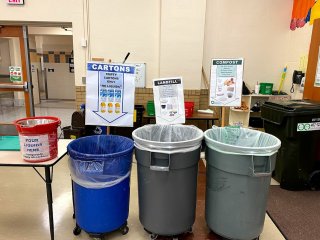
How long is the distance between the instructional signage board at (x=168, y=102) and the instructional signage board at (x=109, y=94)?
1.15ft

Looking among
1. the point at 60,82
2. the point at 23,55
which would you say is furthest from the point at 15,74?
the point at 60,82

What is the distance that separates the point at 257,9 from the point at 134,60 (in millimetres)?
2411

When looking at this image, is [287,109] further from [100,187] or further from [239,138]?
[100,187]

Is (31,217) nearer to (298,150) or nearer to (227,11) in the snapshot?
(298,150)

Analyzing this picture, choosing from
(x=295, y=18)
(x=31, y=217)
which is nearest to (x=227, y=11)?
(x=295, y=18)

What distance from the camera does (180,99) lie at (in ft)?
7.82

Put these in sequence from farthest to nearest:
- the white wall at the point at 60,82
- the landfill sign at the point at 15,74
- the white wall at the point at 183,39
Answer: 1. the white wall at the point at 60,82
2. the landfill sign at the point at 15,74
3. the white wall at the point at 183,39

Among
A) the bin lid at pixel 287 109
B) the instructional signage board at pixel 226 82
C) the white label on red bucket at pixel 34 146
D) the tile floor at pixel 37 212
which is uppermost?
the instructional signage board at pixel 226 82

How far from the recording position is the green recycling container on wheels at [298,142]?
2645mm

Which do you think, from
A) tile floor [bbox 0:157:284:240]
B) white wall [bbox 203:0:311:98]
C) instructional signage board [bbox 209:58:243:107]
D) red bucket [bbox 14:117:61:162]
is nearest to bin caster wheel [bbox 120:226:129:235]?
tile floor [bbox 0:157:284:240]

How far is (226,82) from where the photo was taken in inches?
98.0

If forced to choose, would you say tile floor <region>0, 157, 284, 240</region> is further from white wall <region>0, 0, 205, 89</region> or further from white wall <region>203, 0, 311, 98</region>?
white wall <region>203, 0, 311, 98</region>

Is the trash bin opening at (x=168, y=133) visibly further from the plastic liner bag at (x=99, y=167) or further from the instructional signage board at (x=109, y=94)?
the plastic liner bag at (x=99, y=167)

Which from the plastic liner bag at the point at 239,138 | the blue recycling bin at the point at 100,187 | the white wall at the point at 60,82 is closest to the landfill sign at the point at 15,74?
the blue recycling bin at the point at 100,187
